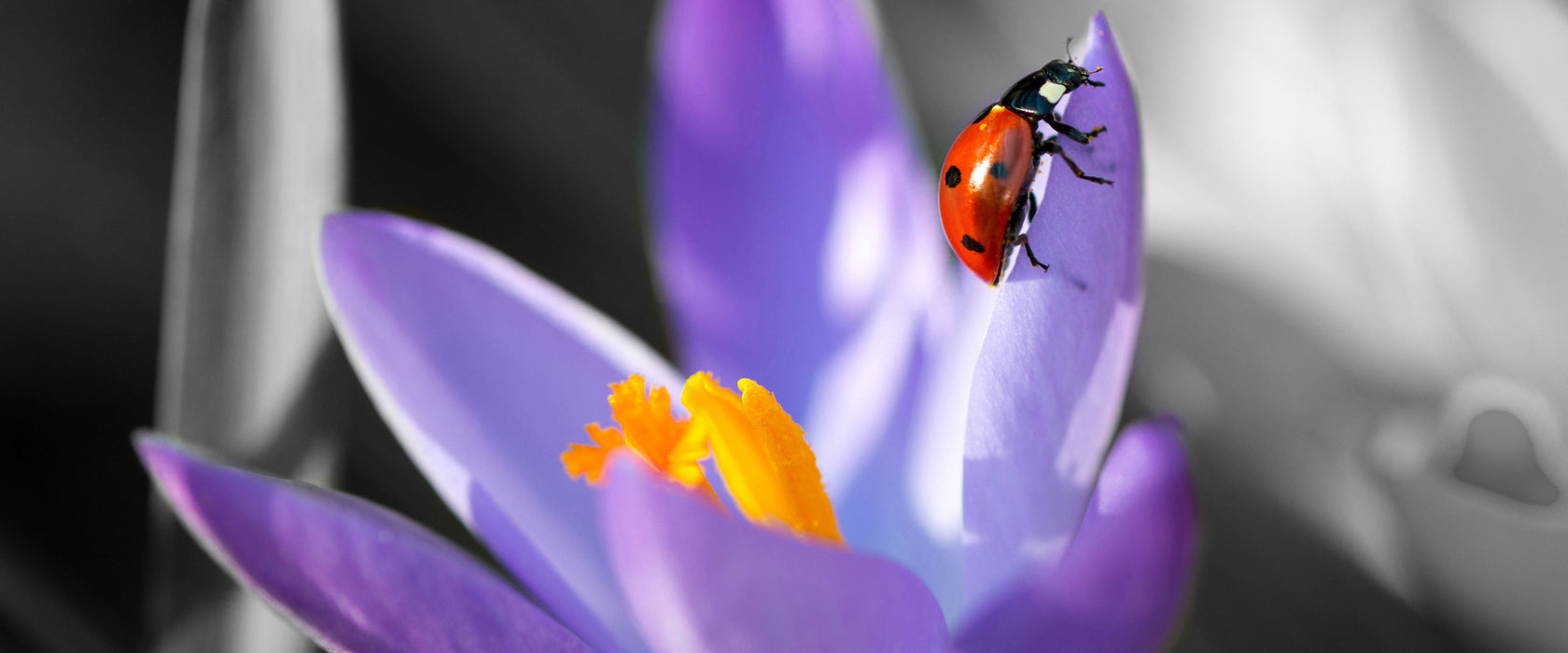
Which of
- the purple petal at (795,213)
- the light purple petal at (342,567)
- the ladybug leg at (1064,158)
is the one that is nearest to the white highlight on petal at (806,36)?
the purple petal at (795,213)

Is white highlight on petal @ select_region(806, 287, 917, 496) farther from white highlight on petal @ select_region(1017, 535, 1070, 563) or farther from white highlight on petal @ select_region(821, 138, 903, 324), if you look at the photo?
white highlight on petal @ select_region(1017, 535, 1070, 563)

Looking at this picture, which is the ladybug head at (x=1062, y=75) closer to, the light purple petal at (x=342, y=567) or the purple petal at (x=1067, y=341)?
the purple petal at (x=1067, y=341)

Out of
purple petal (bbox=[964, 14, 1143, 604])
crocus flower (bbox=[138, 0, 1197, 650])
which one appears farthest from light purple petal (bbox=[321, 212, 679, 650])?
purple petal (bbox=[964, 14, 1143, 604])

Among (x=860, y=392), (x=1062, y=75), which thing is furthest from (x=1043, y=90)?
(x=860, y=392)

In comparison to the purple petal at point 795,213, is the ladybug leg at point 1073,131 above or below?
above

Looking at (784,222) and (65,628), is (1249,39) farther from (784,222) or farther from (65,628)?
(65,628)

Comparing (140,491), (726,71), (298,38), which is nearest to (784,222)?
(726,71)
